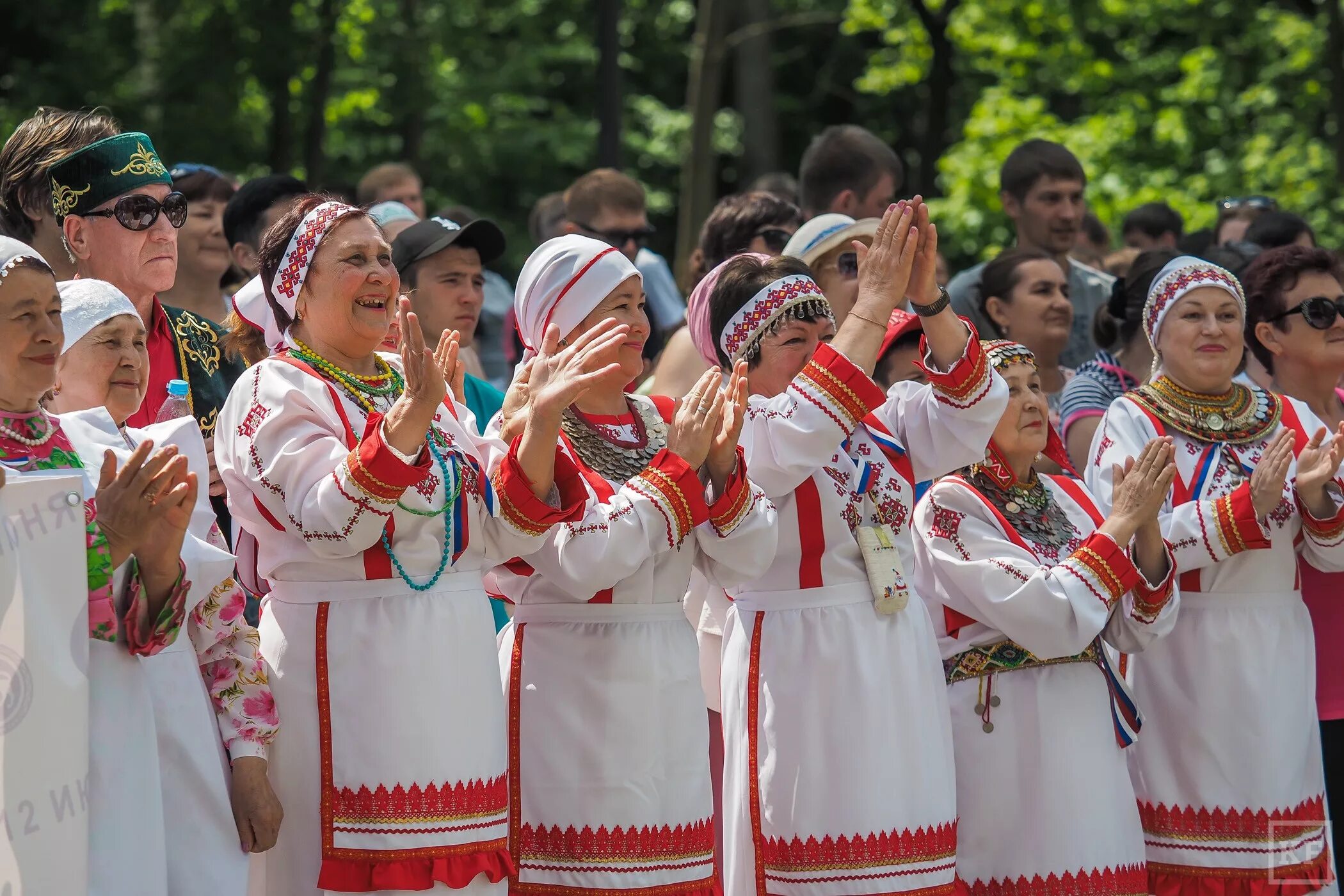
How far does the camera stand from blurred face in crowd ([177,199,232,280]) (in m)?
6.31

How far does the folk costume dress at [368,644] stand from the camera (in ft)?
13.0

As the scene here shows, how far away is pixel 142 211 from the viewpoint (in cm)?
470

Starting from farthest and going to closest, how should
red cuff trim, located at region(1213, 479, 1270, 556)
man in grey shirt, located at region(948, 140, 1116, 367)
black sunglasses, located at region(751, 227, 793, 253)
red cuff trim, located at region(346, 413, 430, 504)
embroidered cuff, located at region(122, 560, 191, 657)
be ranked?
man in grey shirt, located at region(948, 140, 1116, 367) → black sunglasses, located at region(751, 227, 793, 253) → red cuff trim, located at region(1213, 479, 1270, 556) → red cuff trim, located at region(346, 413, 430, 504) → embroidered cuff, located at region(122, 560, 191, 657)

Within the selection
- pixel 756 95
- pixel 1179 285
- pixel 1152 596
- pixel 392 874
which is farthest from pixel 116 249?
pixel 756 95

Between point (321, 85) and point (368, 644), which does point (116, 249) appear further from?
point (321, 85)

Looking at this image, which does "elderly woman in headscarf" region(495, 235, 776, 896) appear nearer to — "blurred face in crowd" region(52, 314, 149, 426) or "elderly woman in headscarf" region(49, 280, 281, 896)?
"elderly woman in headscarf" region(49, 280, 281, 896)

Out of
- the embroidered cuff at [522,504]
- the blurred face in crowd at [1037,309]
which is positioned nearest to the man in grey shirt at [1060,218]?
the blurred face in crowd at [1037,309]

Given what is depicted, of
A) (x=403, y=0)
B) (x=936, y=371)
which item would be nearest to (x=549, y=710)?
(x=936, y=371)

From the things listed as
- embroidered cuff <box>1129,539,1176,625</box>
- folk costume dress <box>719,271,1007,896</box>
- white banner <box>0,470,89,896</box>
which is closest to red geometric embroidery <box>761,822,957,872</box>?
folk costume dress <box>719,271,1007,896</box>

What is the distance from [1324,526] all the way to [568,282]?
2532mm

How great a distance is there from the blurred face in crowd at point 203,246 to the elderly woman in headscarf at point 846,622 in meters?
2.38

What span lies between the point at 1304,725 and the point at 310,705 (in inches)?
122

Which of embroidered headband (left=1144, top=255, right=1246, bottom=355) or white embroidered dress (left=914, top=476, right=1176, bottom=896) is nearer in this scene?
white embroidered dress (left=914, top=476, right=1176, bottom=896)

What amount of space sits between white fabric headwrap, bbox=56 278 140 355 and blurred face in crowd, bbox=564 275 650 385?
3.97ft
